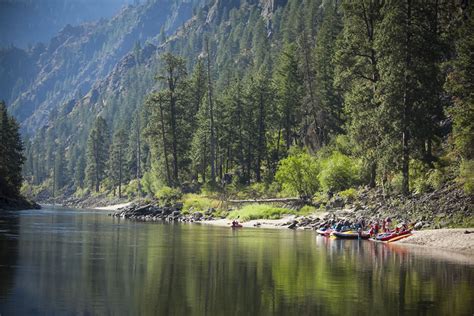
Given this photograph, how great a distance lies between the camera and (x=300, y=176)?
6303cm

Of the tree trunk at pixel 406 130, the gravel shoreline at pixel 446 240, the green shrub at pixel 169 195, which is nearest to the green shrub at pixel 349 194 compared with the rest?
the tree trunk at pixel 406 130

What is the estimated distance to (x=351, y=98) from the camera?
53.6m

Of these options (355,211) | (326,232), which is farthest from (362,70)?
(326,232)

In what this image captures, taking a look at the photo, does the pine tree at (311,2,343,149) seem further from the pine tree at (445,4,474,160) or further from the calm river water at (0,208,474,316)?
the calm river water at (0,208,474,316)

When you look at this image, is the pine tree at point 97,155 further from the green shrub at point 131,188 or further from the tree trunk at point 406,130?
the tree trunk at point 406,130

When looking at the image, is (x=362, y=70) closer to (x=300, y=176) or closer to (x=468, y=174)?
(x=300, y=176)

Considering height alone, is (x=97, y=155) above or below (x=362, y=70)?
below

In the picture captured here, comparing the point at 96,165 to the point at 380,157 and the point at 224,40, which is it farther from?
the point at 380,157

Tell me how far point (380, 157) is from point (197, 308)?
34.8 m

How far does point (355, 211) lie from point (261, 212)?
38.4 feet

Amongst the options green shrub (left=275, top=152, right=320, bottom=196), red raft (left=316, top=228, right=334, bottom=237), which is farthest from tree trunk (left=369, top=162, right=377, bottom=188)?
red raft (left=316, top=228, right=334, bottom=237)

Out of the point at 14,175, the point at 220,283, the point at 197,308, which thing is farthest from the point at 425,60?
the point at 14,175

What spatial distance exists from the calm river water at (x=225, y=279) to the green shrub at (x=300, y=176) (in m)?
24.6

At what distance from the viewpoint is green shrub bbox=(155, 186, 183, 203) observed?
7588cm
